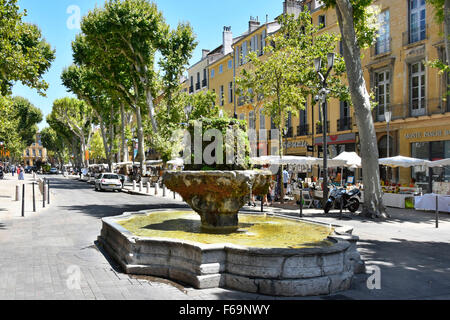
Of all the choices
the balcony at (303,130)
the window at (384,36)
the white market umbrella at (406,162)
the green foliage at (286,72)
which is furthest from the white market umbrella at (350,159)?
the balcony at (303,130)

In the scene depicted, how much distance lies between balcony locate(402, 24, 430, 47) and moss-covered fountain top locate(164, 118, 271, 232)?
19.8 meters

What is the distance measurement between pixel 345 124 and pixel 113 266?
992 inches

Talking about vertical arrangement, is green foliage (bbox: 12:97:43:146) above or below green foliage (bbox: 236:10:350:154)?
above

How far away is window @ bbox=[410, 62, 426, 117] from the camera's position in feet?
75.9

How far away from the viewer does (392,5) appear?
24875 millimetres

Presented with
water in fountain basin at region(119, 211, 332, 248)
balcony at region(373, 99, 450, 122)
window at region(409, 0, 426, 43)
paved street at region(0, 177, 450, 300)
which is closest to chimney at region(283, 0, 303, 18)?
window at region(409, 0, 426, 43)

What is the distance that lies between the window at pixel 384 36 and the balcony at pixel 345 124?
5045 millimetres

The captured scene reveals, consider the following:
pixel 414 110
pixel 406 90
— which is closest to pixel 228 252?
pixel 414 110

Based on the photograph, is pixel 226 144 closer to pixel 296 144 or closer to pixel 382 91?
pixel 382 91

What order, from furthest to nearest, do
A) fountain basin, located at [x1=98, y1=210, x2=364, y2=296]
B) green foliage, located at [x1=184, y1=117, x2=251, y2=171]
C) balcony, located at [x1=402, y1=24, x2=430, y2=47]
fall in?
balcony, located at [x1=402, y1=24, x2=430, y2=47], green foliage, located at [x1=184, y1=117, x2=251, y2=171], fountain basin, located at [x1=98, y1=210, x2=364, y2=296]

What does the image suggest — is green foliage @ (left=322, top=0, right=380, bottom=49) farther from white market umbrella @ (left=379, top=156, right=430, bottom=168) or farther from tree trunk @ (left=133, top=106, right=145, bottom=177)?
tree trunk @ (left=133, top=106, right=145, bottom=177)

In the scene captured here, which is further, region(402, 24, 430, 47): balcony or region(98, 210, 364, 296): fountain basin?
region(402, 24, 430, 47): balcony

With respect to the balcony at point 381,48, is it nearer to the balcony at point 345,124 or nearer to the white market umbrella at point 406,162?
the balcony at point 345,124

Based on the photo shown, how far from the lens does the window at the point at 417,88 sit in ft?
75.9
